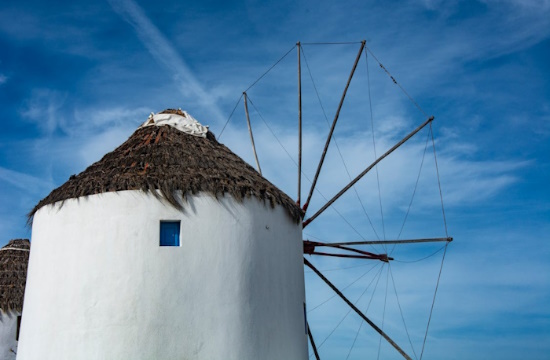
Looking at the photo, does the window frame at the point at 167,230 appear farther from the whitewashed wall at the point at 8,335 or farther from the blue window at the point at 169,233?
the whitewashed wall at the point at 8,335

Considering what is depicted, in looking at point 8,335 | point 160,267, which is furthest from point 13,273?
point 160,267

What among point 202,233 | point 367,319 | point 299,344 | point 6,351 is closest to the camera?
point 202,233

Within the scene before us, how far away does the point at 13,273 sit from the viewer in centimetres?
2467

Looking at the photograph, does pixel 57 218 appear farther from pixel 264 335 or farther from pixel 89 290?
pixel 264 335

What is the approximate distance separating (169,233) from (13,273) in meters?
12.8

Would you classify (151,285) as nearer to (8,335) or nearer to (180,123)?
(180,123)

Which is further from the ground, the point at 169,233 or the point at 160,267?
the point at 169,233

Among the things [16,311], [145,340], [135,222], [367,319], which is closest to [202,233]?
[135,222]

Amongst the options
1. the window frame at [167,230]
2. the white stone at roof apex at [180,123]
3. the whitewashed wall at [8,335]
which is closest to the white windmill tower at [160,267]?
the window frame at [167,230]

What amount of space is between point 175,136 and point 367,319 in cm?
745

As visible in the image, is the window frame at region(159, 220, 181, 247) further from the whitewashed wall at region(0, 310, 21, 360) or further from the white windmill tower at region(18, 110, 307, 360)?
the whitewashed wall at region(0, 310, 21, 360)

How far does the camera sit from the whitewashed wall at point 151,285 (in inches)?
547

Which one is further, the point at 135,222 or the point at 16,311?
the point at 16,311

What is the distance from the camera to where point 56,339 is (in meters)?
14.4
